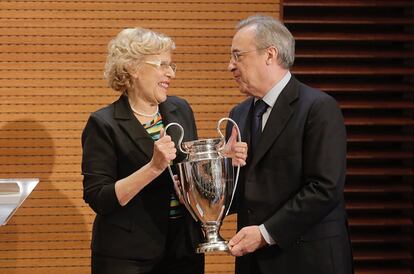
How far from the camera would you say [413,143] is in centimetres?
507

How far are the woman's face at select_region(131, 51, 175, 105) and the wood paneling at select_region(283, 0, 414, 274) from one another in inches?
73.0

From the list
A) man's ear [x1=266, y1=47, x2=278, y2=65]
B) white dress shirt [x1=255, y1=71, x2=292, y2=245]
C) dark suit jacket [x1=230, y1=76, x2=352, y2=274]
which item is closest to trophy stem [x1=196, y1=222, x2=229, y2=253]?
dark suit jacket [x1=230, y1=76, x2=352, y2=274]

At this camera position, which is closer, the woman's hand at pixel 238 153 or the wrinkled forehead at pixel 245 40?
the woman's hand at pixel 238 153

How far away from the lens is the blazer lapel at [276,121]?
287 centimetres

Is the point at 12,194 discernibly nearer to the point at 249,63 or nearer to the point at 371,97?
the point at 249,63

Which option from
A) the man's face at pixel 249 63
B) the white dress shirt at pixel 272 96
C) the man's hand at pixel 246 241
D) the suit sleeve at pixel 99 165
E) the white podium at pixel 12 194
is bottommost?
the man's hand at pixel 246 241

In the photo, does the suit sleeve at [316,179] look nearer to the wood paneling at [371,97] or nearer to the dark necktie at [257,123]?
the dark necktie at [257,123]

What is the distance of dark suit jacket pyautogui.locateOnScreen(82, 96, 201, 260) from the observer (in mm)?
Result: 3033

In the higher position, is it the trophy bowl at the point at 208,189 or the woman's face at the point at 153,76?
the woman's face at the point at 153,76

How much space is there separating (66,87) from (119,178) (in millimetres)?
1677

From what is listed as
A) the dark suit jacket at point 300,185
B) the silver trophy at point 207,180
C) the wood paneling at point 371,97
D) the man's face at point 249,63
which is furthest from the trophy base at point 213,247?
the wood paneling at point 371,97

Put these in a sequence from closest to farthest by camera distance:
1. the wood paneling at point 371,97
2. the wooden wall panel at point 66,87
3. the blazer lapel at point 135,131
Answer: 1. the blazer lapel at point 135,131
2. the wooden wall panel at point 66,87
3. the wood paneling at point 371,97

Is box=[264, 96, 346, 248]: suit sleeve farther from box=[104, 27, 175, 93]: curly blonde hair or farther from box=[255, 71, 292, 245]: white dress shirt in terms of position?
box=[104, 27, 175, 93]: curly blonde hair

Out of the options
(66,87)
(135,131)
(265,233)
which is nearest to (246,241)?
(265,233)
